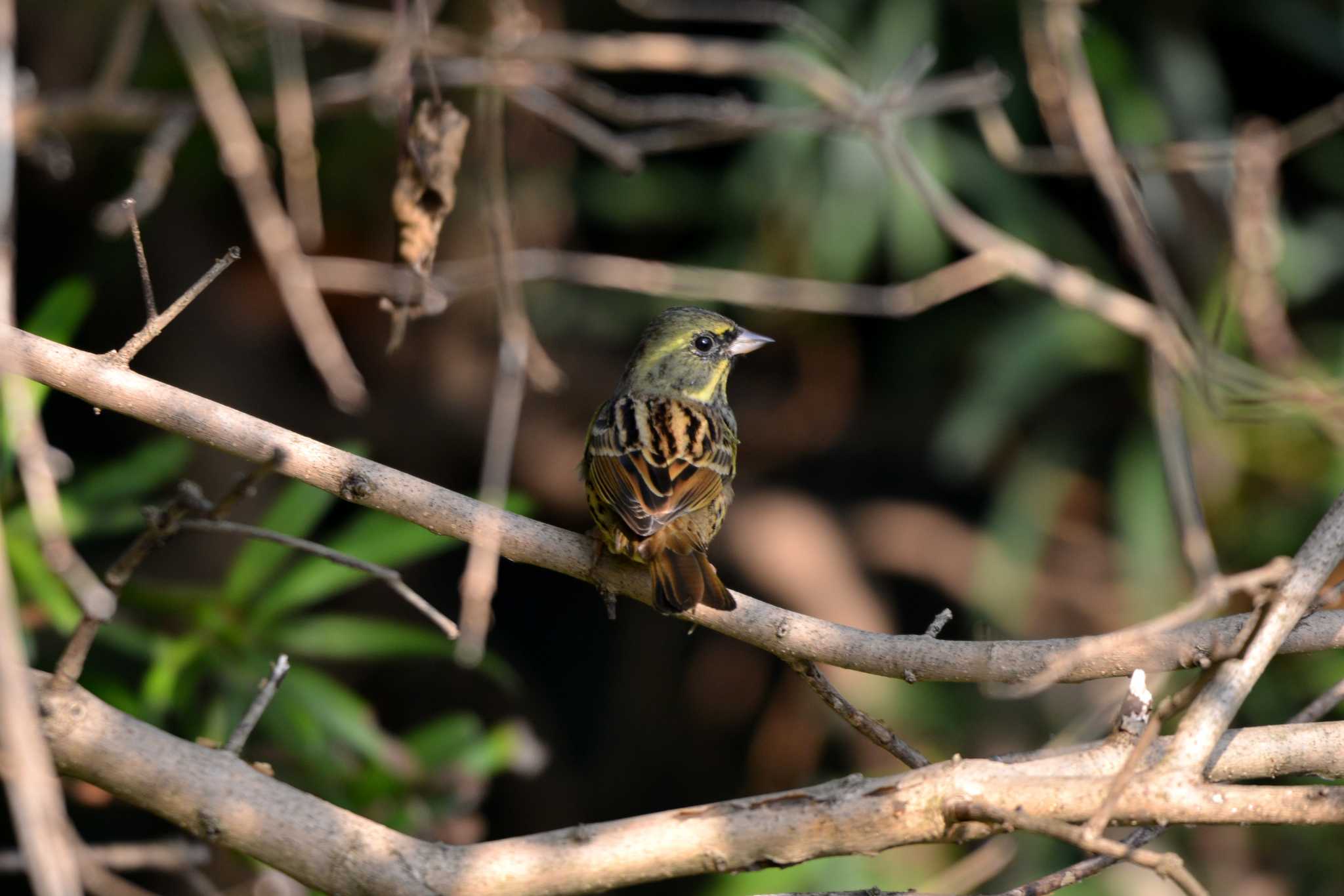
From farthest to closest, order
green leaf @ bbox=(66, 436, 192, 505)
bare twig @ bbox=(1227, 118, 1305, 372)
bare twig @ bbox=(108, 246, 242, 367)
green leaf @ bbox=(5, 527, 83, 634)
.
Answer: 1. green leaf @ bbox=(66, 436, 192, 505)
2. green leaf @ bbox=(5, 527, 83, 634)
3. bare twig @ bbox=(1227, 118, 1305, 372)
4. bare twig @ bbox=(108, 246, 242, 367)

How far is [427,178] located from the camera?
3020 mm

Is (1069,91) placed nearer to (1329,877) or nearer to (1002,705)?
(1002,705)

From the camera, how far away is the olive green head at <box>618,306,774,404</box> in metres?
4.21

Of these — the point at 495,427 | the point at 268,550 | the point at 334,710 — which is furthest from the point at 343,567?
the point at 495,427

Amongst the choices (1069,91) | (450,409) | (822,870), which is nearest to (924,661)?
(1069,91)

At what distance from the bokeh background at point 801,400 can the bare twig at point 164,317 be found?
8.87 ft

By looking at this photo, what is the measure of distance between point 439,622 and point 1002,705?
3.93 metres

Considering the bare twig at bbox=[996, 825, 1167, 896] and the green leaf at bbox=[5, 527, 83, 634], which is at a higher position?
the green leaf at bbox=[5, 527, 83, 634]

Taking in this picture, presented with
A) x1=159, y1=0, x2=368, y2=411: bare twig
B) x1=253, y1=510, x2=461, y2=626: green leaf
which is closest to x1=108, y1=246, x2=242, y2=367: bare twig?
x1=159, y1=0, x2=368, y2=411: bare twig

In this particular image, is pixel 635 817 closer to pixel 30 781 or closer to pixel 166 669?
pixel 30 781

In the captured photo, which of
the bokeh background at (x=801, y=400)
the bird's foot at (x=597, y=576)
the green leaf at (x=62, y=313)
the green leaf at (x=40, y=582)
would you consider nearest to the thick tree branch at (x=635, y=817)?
the bird's foot at (x=597, y=576)

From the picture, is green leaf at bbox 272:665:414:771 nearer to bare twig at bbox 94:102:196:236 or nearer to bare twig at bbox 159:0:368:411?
bare twig at bbox 94:102:196:236

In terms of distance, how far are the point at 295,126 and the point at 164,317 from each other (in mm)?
1047

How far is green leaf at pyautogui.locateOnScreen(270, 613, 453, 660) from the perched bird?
926 millimetres
